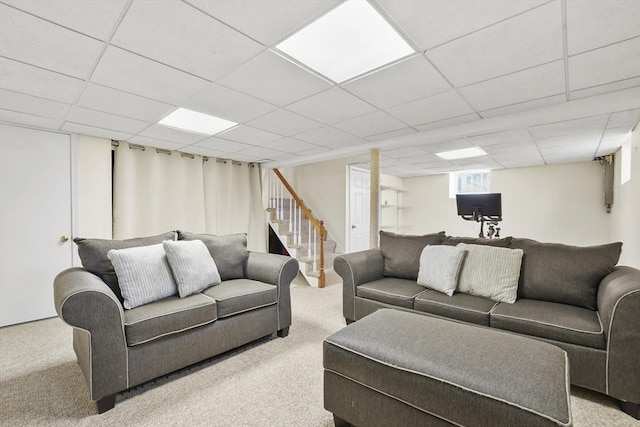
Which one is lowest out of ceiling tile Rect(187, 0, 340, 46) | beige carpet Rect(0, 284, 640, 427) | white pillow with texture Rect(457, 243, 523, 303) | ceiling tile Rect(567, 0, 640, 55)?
beige carpet Rect(0, 284, 640, 427)

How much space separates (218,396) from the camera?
5.89ft

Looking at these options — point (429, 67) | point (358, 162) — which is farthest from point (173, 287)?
point (358, 162)

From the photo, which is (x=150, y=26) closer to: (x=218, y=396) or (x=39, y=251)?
(x=218, y=396)

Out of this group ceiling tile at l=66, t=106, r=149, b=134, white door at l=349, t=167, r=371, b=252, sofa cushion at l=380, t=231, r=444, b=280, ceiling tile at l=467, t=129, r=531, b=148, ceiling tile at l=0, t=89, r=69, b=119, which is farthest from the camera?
white door at l=349, t=167, r=371, b=252

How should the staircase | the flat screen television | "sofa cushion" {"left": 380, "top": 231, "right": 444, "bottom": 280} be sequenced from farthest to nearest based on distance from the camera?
the staircase → the flat screen television → "sofa cushion" {"left": 380, "top": 231, "right": 444, "bottom": 280}

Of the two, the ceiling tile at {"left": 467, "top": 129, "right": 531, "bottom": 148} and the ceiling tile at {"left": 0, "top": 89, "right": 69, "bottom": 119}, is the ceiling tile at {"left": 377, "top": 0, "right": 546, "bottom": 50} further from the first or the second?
the ceiling tile at {"left": 0, "top": 89, "right": 69, "bottom": 119}

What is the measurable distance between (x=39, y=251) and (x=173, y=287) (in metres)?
2.25

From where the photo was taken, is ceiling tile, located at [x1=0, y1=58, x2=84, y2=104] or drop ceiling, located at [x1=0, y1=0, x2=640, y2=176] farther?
ceiling tile, located at [x1=0, y1=58, x2=84, y2=104]

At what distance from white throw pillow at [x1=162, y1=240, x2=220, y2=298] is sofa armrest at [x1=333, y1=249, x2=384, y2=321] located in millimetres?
1179

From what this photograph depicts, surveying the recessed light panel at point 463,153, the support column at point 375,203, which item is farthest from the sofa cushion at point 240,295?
the recessed light panel at point 463,153

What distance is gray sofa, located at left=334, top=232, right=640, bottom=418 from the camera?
1.59 metres

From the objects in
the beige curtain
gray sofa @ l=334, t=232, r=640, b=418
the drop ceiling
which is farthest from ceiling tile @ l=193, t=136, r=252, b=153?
gray sofa @ l=334, t=232, r=640, b=418

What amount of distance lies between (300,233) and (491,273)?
11.6 ft

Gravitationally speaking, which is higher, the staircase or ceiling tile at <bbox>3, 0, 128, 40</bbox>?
ceiling tile at <bbox>3, 0, 128, 40</bbox>
